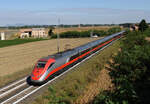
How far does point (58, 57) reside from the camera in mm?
18594

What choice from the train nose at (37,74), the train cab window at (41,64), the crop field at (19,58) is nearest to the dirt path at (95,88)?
the train nose at (37,74)

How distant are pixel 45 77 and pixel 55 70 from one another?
170cm

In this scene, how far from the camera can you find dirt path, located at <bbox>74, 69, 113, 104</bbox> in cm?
1219

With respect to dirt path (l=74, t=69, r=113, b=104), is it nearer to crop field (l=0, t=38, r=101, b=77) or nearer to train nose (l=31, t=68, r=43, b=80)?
train nose (l=31, t=68, r=43, b=80)

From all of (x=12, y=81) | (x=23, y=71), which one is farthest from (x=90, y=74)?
(x=23, y=71)

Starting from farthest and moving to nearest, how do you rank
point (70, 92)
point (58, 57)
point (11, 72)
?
1. point (11, 72)
2. point (58, 57)
3. point (70, 92)

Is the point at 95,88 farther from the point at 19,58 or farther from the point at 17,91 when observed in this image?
the point at 19,58

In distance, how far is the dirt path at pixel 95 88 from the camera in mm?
12188

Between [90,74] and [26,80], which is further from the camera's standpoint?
[26,80]

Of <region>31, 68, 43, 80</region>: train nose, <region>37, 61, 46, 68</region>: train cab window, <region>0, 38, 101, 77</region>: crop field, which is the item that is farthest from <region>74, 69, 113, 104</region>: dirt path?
<region>0, 38, 101, 77</region>: crop field

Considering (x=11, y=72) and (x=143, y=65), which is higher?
(x=143, y=65)

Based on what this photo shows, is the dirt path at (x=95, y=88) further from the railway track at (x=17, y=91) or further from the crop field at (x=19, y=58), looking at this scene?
the crop field at (x=19, y=58)

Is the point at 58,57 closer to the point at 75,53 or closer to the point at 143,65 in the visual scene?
the point at 75,53

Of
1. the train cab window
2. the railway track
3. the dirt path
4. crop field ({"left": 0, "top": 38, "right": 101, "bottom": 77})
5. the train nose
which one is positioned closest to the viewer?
the dirt path
